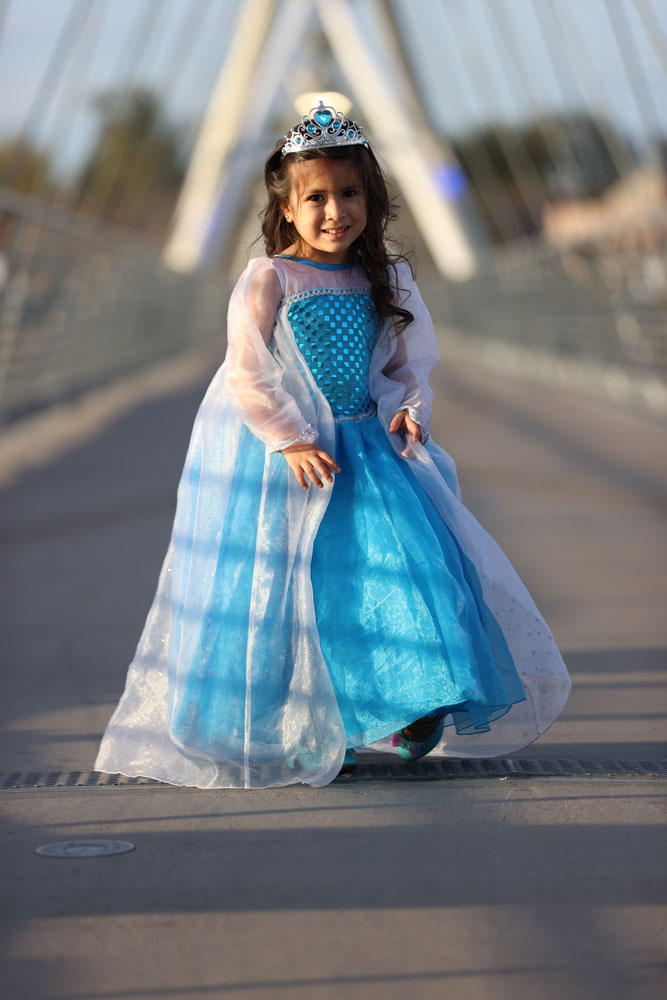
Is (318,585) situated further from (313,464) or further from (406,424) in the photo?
(406,424)

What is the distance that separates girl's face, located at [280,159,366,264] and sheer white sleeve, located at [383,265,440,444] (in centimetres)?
17

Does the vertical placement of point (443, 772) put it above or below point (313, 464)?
below

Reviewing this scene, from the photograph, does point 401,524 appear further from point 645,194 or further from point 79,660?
point 645,194

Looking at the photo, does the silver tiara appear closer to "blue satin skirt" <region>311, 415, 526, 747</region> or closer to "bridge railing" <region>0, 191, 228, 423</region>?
"blue satin skirt" <region>311, 415, 526, 747</region>

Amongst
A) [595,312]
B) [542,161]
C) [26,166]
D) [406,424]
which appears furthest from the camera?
[542,161]

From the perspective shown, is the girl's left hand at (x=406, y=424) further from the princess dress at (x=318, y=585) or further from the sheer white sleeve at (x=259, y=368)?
the sheer white sleeve at (x=259, y=368)

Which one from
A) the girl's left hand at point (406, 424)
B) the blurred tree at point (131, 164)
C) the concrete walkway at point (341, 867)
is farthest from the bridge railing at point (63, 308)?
the girl's left hand at point (406, 424)

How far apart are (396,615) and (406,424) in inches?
14.1

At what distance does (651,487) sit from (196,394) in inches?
353

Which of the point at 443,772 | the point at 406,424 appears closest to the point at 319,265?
the point at 406,424

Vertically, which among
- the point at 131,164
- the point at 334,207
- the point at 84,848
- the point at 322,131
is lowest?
the point at 84,848

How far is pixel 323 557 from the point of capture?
8.67 feet

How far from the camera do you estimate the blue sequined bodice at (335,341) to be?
2703mm

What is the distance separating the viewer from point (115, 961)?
72.2 inches
